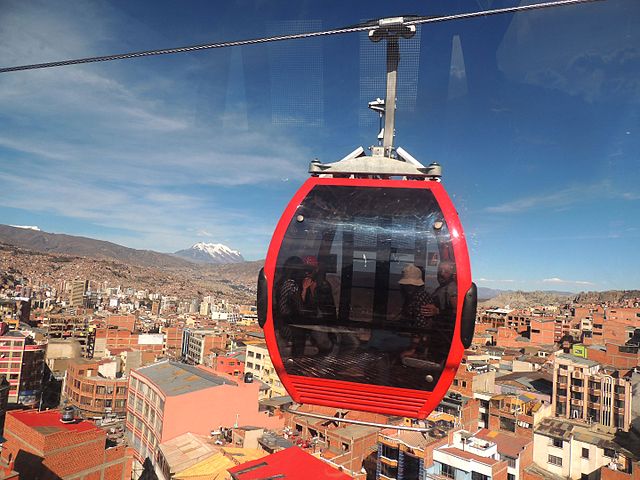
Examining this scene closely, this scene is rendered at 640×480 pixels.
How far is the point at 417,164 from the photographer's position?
1816 millimetres

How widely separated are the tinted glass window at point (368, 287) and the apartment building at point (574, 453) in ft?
38.9

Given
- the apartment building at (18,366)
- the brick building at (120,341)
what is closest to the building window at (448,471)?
the apartment building at (18,366)

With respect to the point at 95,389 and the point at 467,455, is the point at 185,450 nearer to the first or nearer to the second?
the point at 467,455

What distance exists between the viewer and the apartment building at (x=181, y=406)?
1059 centimetres

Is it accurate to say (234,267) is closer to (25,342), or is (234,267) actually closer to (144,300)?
(144,300)

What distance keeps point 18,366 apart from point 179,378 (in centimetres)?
964

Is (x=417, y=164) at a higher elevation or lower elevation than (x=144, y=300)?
higher

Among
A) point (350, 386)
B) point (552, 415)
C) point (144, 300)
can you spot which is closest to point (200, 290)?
point (144, 300)

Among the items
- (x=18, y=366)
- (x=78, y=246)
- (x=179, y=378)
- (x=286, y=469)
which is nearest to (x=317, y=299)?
(x=286, y=469)

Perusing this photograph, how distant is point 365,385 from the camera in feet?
5.92

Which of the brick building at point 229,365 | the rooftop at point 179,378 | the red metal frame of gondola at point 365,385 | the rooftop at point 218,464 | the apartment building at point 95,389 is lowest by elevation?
the apartment building at point 95,389

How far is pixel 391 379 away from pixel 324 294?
0.45m

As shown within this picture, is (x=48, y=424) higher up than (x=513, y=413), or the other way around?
(x=48, y=424)

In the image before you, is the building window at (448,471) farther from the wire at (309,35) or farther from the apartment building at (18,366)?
the apartment building at (18,366)
